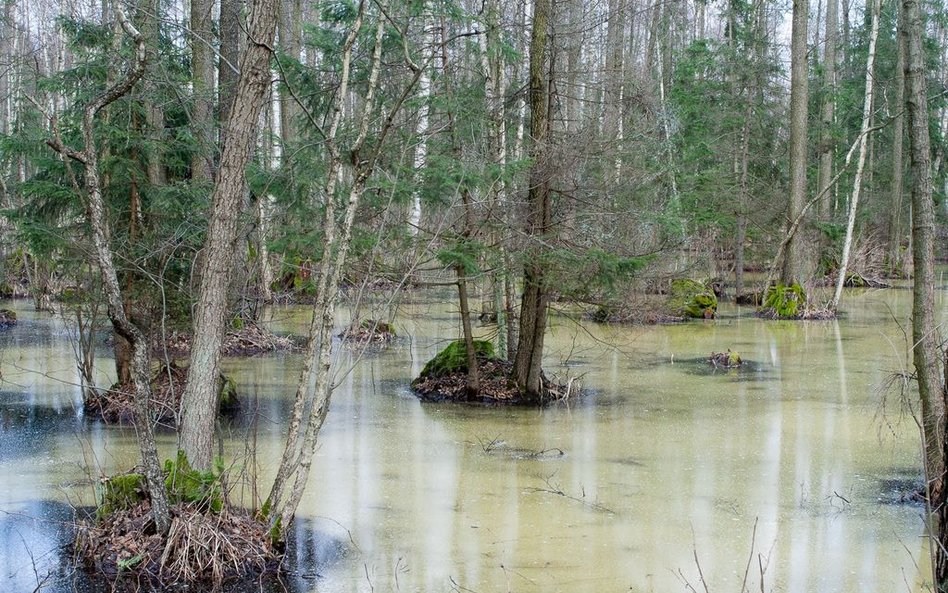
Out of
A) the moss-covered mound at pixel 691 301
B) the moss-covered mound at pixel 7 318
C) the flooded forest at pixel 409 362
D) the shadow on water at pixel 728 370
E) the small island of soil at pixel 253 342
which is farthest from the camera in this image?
the moss-covered mound at pixel 691 301

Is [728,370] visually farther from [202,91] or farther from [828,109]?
[828,109]

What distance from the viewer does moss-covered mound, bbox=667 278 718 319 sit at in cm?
2085

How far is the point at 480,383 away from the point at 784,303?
36.9 feet

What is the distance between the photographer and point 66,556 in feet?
21.5

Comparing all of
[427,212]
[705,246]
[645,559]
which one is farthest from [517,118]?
[705,246]

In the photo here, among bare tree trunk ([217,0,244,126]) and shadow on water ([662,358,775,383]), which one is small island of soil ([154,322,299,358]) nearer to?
bare tree trunk ([217,0,244,126])

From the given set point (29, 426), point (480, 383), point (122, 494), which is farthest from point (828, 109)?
point (122, 494)

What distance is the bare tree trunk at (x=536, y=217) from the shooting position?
36.8ft

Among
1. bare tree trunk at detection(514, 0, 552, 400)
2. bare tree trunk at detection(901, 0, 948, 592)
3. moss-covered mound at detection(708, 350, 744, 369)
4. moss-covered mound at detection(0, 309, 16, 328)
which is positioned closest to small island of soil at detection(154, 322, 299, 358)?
moss-covered mound at detection(0, 309, 16, 328)

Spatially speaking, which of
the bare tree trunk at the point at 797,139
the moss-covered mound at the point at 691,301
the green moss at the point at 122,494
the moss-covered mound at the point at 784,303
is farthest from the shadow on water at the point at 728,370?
the green moss at the point at 122,494

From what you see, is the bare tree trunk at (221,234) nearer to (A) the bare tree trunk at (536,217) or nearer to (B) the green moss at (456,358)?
(A) the bare tree trunk at (536,217)

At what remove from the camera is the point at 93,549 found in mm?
6395

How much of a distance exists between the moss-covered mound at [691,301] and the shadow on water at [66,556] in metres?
14.3

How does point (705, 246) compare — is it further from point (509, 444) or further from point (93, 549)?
point (93, 549)
